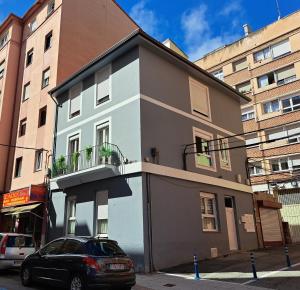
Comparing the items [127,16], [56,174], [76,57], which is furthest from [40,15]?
[56,174]

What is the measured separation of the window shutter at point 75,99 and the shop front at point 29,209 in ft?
14.2

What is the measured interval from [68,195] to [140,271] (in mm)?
5849

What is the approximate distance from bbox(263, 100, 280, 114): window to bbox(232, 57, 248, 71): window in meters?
5.12

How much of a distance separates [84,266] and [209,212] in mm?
8869

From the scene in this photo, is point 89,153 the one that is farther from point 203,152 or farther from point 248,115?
point 248,115

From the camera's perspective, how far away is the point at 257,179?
29.2 meters

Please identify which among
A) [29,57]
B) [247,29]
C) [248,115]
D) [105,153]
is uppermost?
[247,29]

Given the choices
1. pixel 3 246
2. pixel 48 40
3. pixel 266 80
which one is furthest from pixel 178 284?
pixel 266 80

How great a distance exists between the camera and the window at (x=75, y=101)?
678 inches

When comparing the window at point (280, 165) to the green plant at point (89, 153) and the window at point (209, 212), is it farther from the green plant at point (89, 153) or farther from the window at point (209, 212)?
the green plant at point (89, 153)

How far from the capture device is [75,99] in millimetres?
17484

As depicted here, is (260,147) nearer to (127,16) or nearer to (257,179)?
(257,179)

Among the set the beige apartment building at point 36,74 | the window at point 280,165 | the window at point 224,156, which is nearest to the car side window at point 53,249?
the beige apartment building at point 36,74

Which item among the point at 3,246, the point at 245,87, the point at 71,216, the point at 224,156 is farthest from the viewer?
the point at 245,87
